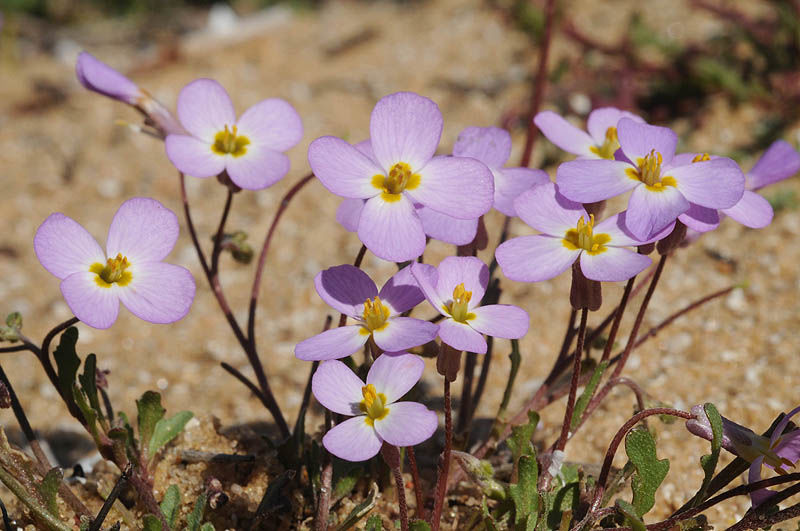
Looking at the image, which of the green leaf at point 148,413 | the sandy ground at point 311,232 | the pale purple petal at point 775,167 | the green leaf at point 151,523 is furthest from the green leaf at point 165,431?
the pale purple petal at point 775,167

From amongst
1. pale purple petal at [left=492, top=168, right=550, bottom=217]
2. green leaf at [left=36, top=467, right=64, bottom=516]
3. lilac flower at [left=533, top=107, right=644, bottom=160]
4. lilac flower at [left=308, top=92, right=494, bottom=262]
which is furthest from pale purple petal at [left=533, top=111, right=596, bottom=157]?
green leaf at [left=36, top=467, right=64, bottom=516]

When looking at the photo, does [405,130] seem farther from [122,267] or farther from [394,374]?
[122,267]

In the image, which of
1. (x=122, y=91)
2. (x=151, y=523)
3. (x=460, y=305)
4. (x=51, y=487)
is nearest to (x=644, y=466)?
(x=460, y=305)

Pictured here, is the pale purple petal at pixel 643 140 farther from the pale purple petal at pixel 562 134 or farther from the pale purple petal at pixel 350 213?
the pale purple petal at pixel 350 213

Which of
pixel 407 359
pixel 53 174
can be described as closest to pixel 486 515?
pixel 407 359

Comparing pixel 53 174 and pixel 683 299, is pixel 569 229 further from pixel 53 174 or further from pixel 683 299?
pixel 53 174
